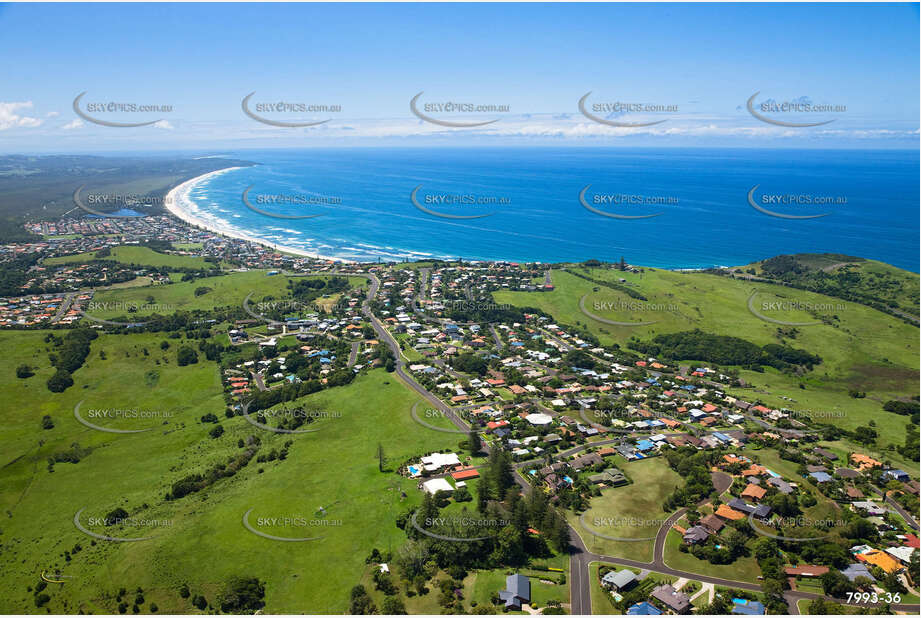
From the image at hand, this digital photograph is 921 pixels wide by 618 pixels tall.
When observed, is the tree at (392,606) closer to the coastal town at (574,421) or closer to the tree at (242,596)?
the coastal town at (574,421)

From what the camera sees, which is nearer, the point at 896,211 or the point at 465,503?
the point at 465,503

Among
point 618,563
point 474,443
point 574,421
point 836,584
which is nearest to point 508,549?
point 618,563

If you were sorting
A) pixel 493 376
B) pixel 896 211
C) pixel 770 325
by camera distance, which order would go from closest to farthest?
1. pixel 493 376
2. pixel 770 325
3. pixel 896 211

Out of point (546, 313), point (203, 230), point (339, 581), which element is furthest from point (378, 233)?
point (339, 581)

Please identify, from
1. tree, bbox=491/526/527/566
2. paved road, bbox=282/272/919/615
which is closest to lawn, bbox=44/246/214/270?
paved road, bbox=282/272/919/615

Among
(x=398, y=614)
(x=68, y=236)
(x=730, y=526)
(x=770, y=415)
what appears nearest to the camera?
(x=398, y=614)

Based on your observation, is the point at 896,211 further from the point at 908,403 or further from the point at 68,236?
the point at 68,236

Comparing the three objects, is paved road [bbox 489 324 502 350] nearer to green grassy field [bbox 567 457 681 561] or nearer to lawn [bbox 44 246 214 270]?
green grassy field [bbox 567 457 681 561]
